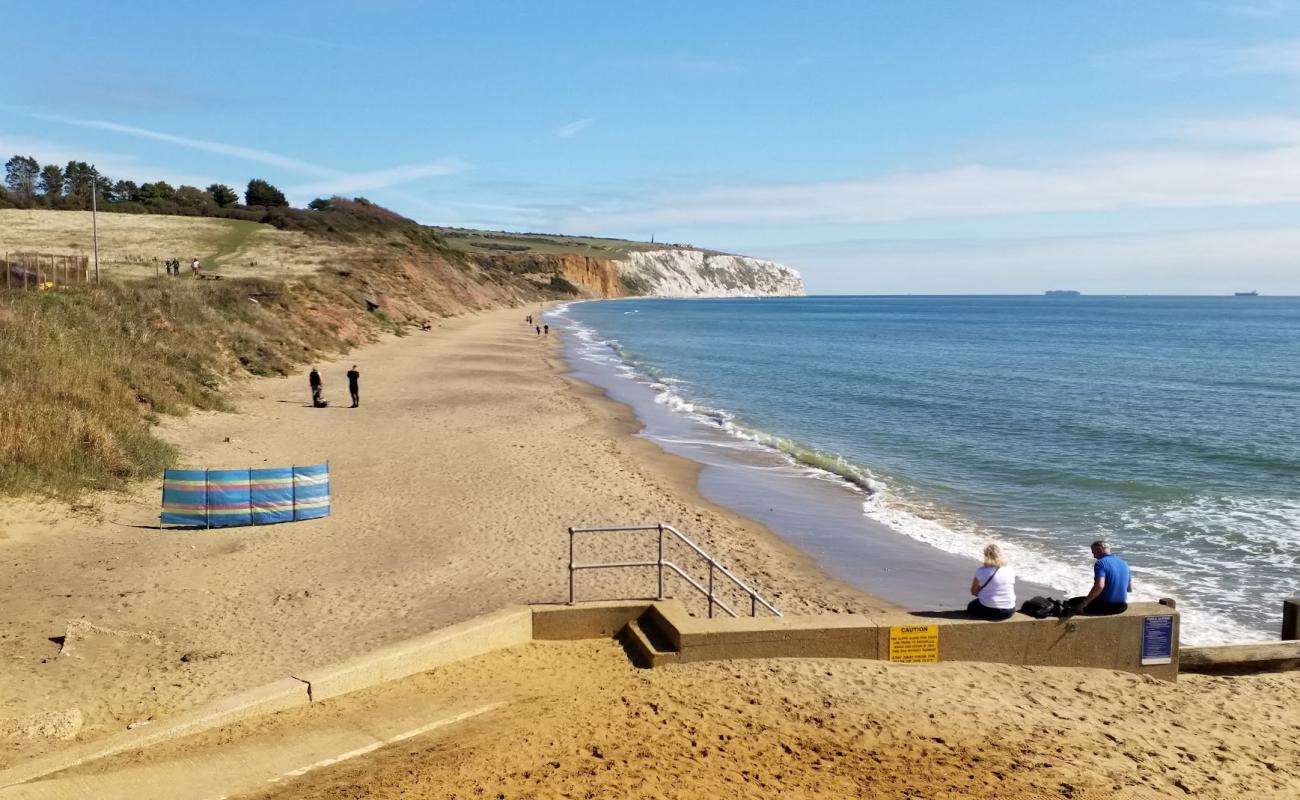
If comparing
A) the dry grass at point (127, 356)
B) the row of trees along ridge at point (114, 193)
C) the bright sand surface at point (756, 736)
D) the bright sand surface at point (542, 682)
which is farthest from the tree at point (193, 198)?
the bright sand surface at point (756, 736)

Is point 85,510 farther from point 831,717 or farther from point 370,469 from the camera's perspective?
point 831,717

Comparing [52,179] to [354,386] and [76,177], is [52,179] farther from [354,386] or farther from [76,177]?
[354,386]

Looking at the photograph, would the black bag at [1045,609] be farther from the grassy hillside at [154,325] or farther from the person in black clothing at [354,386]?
A: the person in black clothing at [354,386]

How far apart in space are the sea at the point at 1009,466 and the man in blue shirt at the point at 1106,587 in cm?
344

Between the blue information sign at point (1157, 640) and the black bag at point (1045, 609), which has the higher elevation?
the black bag at point (1045, 609)

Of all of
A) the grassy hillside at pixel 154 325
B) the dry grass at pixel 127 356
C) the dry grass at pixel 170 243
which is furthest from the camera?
the dry grass at pixel 170 243

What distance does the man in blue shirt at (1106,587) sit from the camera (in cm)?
979

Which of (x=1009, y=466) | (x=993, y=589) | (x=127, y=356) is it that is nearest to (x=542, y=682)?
(x=993, y=589)

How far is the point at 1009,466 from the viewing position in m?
24.1

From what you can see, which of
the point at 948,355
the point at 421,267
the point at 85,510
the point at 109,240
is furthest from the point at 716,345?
the point at 85,510

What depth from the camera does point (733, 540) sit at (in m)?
15.9

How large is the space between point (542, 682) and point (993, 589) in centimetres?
493

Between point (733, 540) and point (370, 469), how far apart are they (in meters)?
8.20

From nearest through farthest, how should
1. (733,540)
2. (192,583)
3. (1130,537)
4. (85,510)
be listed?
(192,583)
(85,510)
(733,540)
(1130,537)
